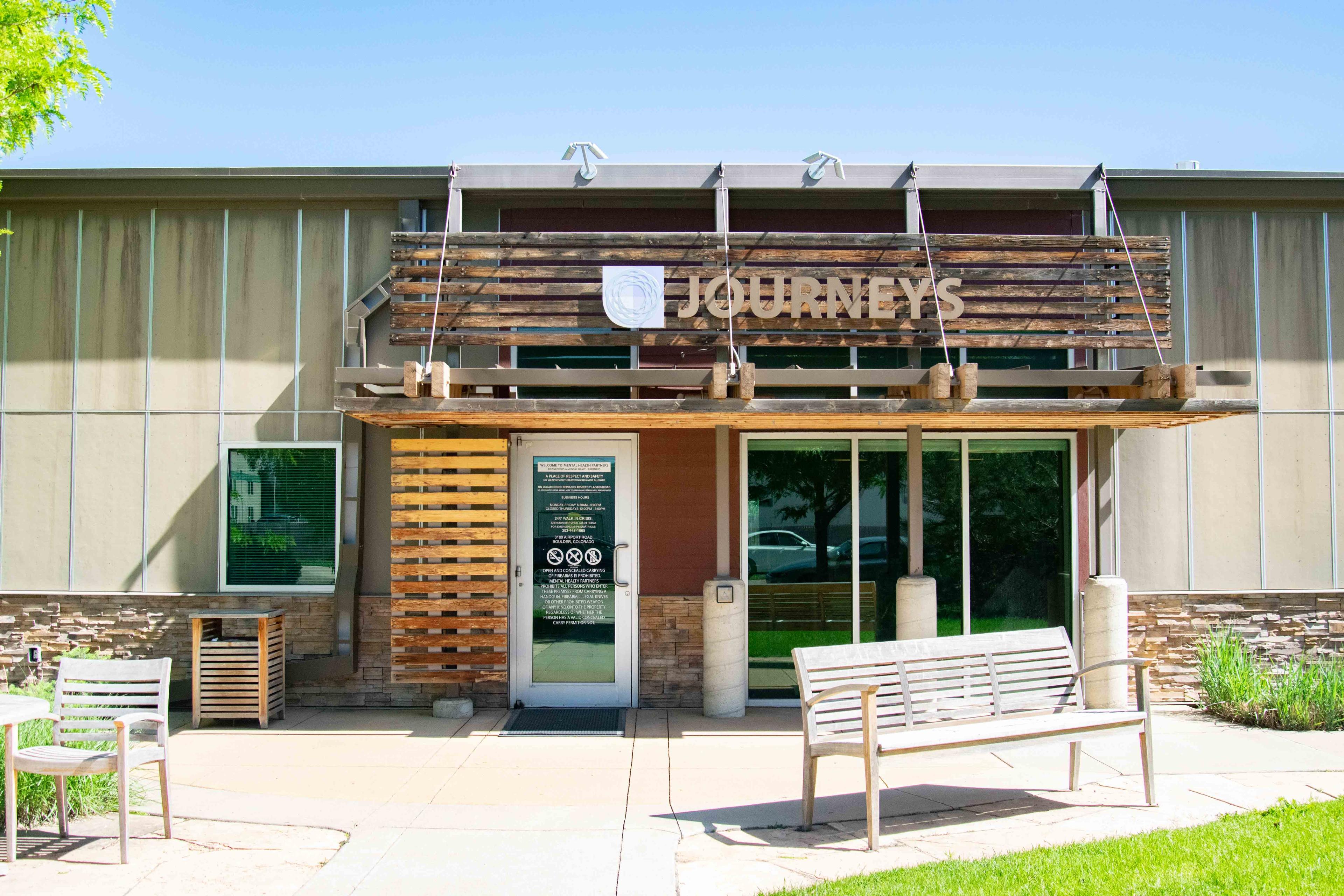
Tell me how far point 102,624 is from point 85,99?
480 cm

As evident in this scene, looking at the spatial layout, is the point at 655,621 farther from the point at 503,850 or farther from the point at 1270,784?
the point at 1270,784

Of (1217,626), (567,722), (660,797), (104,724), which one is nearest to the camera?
(104,724)

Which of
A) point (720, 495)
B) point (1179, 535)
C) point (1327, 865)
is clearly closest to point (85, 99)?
point (720, 495)

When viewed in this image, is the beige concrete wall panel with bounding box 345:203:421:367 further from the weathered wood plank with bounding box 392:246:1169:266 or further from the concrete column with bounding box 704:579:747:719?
the concrete column with bounding box 704:579:747:719

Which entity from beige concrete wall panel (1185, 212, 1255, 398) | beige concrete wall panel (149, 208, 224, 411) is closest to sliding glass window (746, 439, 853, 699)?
beige concrete wall panel (1185, 212, 1255, 398)

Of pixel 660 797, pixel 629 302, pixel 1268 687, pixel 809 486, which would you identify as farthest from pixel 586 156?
pixel 1268 687

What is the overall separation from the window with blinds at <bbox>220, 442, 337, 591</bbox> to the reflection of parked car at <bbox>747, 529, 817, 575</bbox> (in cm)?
400

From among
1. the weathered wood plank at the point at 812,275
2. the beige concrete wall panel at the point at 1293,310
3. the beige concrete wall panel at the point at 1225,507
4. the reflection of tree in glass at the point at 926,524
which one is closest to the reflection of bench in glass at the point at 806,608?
the reflection of tree in glass at the point at 926,524

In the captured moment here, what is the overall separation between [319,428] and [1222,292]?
898 centimetres

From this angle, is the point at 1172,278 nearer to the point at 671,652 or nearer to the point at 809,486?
the point at 809,486

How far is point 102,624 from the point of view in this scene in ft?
29.6

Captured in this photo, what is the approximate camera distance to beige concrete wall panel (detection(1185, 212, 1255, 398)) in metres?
9.24

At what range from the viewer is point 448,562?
844 cm

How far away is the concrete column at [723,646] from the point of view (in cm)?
835
